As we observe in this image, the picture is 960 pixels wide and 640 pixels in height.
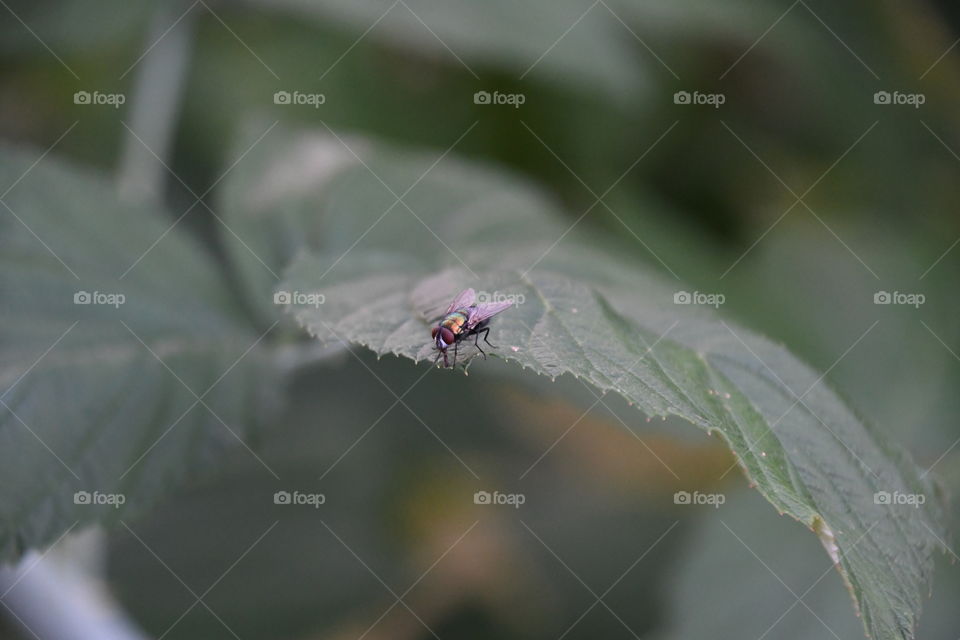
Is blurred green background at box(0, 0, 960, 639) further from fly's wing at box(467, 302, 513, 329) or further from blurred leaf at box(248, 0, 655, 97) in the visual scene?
fly's wing at box(467, 302, 513, 329)

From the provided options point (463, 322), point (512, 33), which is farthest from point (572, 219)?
point (463, 322)

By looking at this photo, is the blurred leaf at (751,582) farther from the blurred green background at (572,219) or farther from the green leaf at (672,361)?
the green leaf at (672,361)

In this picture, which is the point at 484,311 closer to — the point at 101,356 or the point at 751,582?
the point at 101,356

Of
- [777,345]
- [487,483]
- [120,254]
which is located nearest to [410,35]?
[120,254]

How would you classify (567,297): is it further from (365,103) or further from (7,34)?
(7,34)

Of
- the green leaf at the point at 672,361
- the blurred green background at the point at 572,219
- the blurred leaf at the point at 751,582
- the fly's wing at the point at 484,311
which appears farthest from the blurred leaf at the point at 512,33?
the blurred leaf at the point at 751,582

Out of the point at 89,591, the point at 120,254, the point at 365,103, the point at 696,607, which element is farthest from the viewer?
the point at 365,103

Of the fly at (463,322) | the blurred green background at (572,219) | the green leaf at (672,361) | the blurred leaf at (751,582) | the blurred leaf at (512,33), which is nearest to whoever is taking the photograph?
the green leaf at (672,361)
